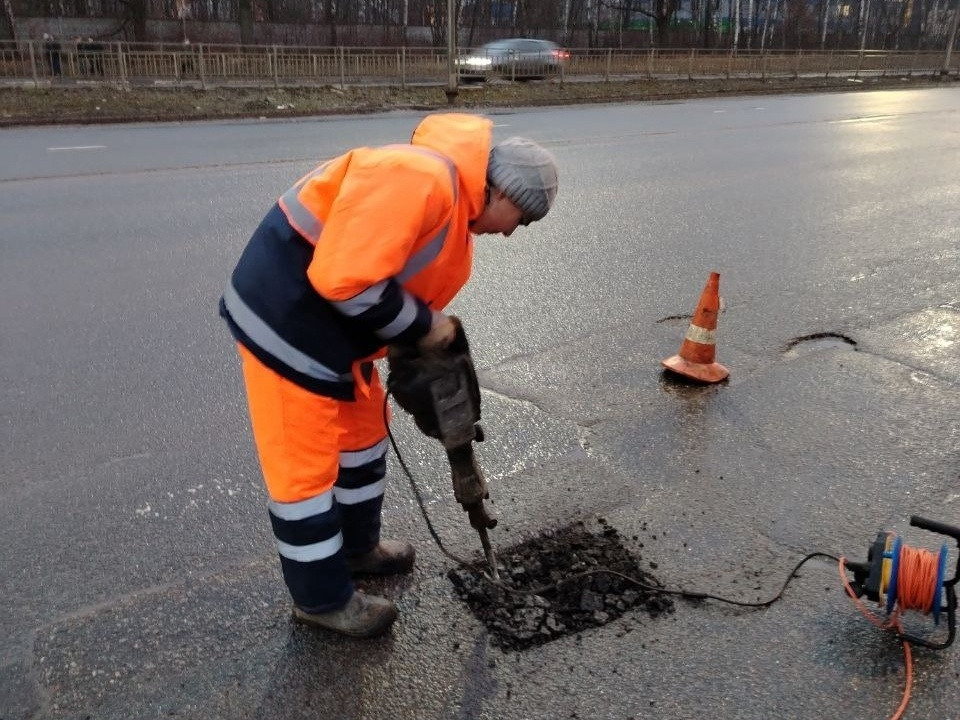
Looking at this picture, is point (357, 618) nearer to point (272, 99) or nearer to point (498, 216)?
point (498, 216)

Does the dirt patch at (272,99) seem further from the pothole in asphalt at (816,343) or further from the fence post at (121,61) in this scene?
the pothole in asphalt at (816,343)

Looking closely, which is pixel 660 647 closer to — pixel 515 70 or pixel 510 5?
pixel 515 70

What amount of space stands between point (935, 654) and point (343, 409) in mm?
1848

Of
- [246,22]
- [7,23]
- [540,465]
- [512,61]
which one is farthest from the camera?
[7,23]

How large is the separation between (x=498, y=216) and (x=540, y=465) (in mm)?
1484

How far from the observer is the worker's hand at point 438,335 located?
2.17 meters

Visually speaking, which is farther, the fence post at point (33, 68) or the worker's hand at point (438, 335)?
the fence post at point (33, 68)

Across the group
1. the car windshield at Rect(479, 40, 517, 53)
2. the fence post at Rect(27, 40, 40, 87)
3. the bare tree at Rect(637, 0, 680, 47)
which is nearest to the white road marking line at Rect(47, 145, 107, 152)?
the fence post at Rect(27, 40, 40, 87)

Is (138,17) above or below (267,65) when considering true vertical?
above

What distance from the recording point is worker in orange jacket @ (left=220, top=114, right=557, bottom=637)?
76.8 inches

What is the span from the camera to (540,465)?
343 cm

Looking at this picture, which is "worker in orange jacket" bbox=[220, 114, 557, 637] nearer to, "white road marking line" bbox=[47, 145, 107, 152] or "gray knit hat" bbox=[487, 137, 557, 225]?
"gray knit hat" bbox=[487, 137, 557, 225]

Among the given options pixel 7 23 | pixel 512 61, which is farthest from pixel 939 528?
pixel 7 23

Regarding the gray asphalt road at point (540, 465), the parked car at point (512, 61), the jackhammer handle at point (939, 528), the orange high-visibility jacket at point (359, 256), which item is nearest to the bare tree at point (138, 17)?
the parked car at point (512, 61)
